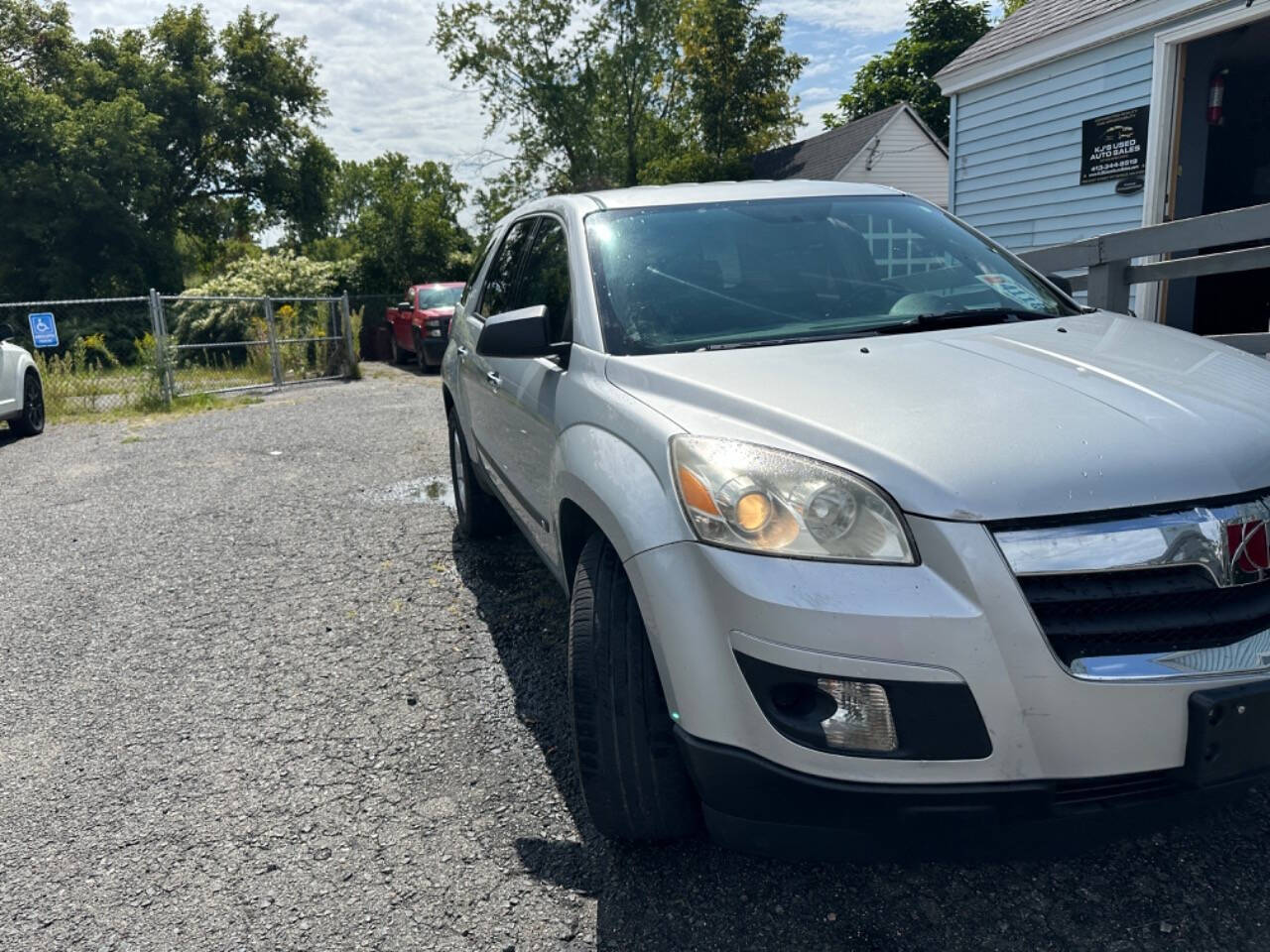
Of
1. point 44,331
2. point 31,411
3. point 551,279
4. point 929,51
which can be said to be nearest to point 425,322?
point 44,331

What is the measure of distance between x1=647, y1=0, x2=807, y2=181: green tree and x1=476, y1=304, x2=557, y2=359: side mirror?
84.3 ft

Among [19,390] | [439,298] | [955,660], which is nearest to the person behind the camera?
[955,660]

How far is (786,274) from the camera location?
3.03 meters

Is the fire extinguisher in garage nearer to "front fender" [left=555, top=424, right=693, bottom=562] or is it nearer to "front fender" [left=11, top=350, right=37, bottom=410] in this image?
"front fender" [left=555, top=424, right=693, bottom=562]

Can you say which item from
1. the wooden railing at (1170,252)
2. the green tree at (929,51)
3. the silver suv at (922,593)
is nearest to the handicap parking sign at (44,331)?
the wooden railing at (1170,252)

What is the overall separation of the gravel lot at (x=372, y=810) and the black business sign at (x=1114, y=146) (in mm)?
7585

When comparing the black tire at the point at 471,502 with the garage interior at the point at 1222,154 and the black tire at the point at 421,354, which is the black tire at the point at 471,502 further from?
the black tire at the point at 421,354

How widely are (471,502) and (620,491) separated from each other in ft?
10.0

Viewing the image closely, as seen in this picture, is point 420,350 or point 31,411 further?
point 420,350

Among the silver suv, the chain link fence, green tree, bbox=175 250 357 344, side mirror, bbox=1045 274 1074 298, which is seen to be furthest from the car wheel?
the silver suv

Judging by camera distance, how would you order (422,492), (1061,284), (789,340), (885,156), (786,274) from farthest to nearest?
(885,156), (422,492), (1061,284), (786,274), (789,340)

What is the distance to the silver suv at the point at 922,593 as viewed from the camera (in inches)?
66.6

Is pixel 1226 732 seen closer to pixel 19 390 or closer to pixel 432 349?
pixel 19 390

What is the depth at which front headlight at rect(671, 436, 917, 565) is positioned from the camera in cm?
178
